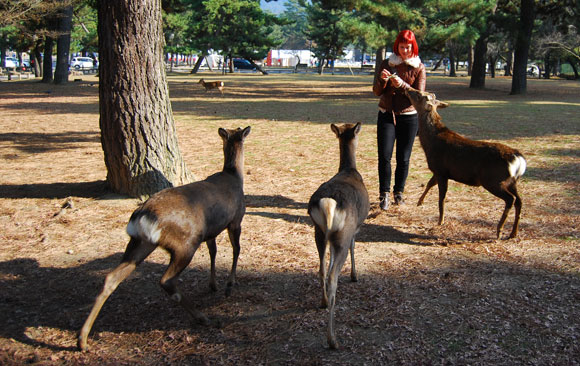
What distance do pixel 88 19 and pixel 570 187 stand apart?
50.3 m

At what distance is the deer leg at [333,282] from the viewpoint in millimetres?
3336

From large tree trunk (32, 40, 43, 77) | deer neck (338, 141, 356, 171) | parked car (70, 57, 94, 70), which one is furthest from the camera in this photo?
parked car (70, 57, 94, 70)

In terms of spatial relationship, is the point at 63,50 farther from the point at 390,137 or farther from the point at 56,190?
the point at 390,137

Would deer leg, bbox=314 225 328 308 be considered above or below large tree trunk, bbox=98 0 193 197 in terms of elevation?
below

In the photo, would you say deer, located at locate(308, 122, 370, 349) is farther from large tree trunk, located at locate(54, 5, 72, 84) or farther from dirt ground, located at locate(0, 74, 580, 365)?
large tree trunk, located at locate(54, 5, 72, 84)

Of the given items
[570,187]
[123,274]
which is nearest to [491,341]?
[123,274]

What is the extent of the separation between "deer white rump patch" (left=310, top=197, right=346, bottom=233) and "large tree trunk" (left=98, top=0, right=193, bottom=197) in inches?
132

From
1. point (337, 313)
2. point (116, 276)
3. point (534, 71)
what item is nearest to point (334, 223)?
point (337, 313)

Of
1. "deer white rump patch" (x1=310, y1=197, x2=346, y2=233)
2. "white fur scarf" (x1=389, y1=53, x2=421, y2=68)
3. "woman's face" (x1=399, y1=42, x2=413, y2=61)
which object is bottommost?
"deer white rump patch" (x1=310, y1=197, x2=346, y2=233)

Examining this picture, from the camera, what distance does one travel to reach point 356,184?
170 inches

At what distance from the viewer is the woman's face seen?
239 inches

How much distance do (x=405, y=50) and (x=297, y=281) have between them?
3.20 m

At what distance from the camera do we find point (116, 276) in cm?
345

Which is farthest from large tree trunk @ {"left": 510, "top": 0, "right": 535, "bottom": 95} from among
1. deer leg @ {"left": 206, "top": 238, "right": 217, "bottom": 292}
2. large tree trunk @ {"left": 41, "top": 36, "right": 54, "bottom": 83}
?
large tree trunk @ {"left": 41, "top": 36, "right": 54, "bottom": 83}
